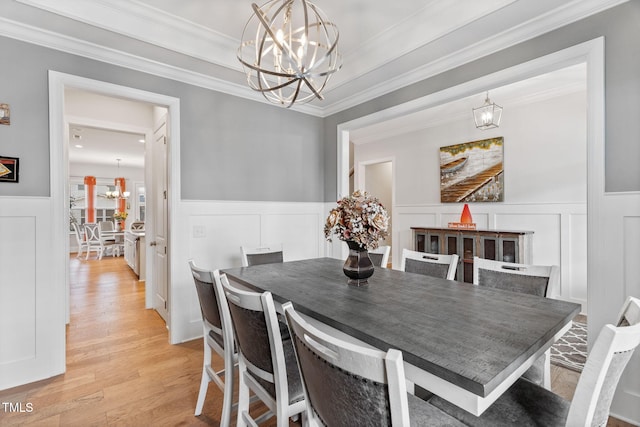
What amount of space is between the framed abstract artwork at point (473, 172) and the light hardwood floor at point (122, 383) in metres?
2.50

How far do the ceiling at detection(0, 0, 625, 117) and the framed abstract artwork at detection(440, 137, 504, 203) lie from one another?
2036mm

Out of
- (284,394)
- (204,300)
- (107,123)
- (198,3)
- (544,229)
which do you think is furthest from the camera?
(544,229)

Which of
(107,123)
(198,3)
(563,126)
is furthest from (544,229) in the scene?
(107,123)

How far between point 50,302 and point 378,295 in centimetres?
250

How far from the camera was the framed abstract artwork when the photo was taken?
165 inches

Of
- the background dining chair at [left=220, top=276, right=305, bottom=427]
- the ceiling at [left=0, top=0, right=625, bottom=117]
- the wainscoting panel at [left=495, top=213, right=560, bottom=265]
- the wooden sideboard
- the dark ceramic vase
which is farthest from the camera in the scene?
the wainscoting panel at [left=495, top=213, right=560, bottom=265]

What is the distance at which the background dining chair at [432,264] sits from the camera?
209 cm

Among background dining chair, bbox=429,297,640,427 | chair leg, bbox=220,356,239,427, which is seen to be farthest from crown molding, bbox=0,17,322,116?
background dining chair, bbox=429,297,640,427

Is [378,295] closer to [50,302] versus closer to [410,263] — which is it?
[410,263]

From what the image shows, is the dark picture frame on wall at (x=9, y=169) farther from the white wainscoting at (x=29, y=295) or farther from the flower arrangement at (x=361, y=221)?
the flower arrangement at (x=361, y=221)

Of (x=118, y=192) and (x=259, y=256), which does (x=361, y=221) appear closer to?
(x=259, y=256)

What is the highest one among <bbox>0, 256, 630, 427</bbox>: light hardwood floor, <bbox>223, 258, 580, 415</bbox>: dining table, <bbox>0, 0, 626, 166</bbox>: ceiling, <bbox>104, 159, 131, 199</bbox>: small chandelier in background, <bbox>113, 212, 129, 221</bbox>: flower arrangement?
<bbox>0, 0, 626, 166</bbox>: ceiling

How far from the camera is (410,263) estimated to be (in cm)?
237

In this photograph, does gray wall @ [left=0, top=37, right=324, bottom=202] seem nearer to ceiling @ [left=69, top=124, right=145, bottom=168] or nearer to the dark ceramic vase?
the dark ceramic vase
